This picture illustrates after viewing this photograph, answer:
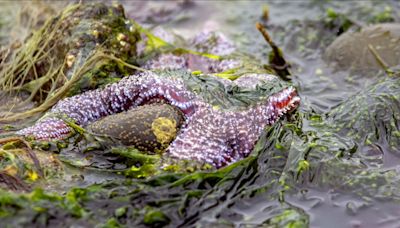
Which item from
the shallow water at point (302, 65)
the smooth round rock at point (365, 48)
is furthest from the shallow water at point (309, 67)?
the smooth round rock at point (365, 48)

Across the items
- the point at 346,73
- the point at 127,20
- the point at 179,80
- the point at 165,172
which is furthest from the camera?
the point at 346,73

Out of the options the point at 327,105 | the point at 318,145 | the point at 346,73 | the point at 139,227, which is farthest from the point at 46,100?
the point at 346,73

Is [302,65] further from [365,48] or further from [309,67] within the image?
[365,48]

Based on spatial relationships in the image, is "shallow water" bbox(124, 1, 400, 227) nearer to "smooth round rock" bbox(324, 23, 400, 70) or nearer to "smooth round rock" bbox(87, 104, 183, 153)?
"smooth round rock" bbox(324, 23, 400, 70)

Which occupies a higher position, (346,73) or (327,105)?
(346,73)

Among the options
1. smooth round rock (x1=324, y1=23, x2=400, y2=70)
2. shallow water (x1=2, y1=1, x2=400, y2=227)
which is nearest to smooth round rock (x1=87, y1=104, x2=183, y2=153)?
shallow water (x1=2, y1=1, x2=400, y2=227)

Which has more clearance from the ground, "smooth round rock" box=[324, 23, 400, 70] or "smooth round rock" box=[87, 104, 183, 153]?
"smooth round rock" box=[324, 23, 400, 70]

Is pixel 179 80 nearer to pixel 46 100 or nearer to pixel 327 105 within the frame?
pixel 46 100

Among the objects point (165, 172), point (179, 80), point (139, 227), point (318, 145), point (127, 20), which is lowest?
point (139, 227)
